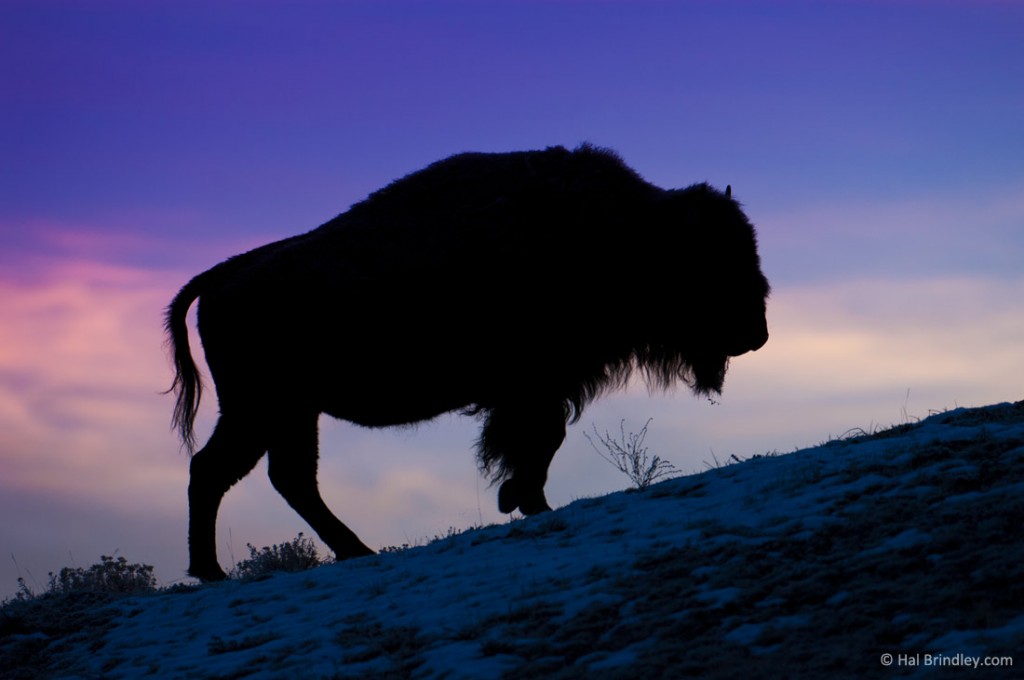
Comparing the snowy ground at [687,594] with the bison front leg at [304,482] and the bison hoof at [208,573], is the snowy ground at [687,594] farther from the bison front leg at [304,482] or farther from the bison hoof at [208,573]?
the bison front leg at [304,482]

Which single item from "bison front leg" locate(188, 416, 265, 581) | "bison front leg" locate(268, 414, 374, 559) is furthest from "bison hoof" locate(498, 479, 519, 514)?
"bison front leg" locate(188, 416, 265, 581)

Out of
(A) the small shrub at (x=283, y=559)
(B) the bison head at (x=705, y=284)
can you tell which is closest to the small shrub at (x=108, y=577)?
(A) the small shrub at (x=283, y=559)

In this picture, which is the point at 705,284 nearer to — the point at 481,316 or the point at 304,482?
the point at 481,316

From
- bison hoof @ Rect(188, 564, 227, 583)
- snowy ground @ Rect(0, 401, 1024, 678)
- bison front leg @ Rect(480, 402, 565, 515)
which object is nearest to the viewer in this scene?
snowy ground @ Rect(0, 401, 1024, 678)

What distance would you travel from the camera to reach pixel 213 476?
8969 mm

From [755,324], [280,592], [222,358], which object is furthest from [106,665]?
[755,324]

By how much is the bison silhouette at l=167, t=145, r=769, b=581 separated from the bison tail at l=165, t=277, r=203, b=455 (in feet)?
1.48

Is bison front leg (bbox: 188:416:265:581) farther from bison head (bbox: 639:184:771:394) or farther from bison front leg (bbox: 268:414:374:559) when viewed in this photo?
bison head (bbox: 639:184:771:394)

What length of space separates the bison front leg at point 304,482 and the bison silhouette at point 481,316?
0.04ft

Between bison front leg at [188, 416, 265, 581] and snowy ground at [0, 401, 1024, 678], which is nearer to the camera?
snowy ground at [0, 401, 1024, 678]

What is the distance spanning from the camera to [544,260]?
8.63m

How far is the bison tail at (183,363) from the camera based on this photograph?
31.4 ft

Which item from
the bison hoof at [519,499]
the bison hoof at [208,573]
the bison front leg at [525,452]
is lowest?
the bison hoof at [208,573]

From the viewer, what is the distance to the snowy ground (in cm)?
418
